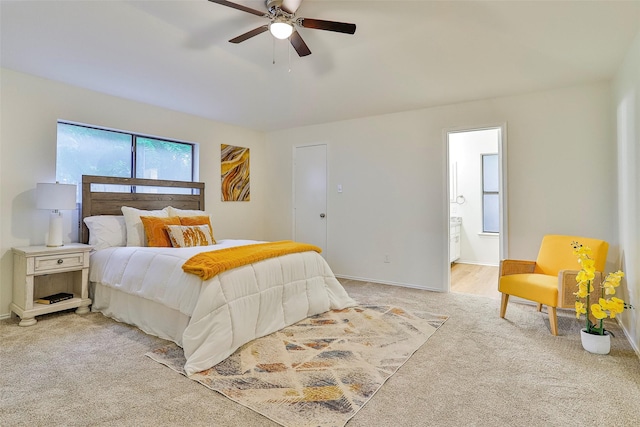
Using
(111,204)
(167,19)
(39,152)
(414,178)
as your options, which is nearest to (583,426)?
(414,178)

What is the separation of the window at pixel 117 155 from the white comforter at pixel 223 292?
1.07 meters

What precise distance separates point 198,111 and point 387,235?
3.11 metres

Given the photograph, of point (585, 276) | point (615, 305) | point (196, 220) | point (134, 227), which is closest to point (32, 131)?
point (134, 227)

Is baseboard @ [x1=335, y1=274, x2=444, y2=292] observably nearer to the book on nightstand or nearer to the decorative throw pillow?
the decorative throw pillow

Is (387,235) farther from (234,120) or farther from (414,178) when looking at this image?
(234,120)

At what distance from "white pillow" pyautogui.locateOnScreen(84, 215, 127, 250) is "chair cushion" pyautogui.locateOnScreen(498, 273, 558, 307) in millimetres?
3959

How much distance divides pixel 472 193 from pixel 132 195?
5695 mm

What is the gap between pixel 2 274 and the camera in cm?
310

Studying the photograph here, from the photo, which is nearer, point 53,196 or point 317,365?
point 317,365

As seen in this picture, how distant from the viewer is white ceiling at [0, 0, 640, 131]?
7.29 ft

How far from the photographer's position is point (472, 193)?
631cm

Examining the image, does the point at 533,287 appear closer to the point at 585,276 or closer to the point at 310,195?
the point at 585,276

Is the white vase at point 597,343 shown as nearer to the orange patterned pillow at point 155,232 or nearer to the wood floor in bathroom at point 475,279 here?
the wood floor in bathroom at point 475,279

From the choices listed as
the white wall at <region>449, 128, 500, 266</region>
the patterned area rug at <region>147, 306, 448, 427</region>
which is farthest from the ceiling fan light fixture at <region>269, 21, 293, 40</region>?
the white wall at <region>449, 128, 500, 266</region>
